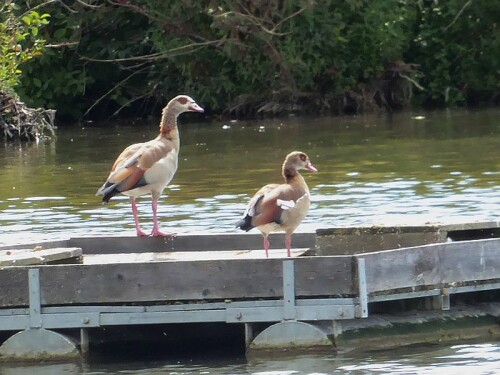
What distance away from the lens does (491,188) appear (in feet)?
58.2

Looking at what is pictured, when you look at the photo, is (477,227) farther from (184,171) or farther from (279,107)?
(279,107)

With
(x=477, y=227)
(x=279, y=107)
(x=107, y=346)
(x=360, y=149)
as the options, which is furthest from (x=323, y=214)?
(x=279, y=107)

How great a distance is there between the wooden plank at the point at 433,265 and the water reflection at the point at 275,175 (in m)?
1.18

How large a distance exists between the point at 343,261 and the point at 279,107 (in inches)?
1019

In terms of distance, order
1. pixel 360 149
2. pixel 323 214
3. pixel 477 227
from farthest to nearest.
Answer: pixel 360 149 → pixel 323 214 → pixel 477 227

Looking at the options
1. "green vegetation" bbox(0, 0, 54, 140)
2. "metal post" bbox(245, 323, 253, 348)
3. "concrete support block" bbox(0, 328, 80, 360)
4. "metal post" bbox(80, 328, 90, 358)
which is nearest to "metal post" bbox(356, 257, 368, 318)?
"metal post" bbox(245, 323, 253, 348)

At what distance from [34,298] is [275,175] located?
10801 millimetres

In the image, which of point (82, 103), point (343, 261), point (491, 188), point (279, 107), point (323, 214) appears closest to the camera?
point (343, 261)

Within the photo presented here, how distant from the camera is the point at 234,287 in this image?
9.73m

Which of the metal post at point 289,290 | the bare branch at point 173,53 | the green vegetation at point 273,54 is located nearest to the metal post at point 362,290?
the metal post at point 289,290

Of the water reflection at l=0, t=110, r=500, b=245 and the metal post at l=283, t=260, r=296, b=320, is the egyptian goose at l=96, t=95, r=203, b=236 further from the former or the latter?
the metal post at l=283, t=260, r=296, b=320

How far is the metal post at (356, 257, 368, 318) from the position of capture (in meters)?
9.51

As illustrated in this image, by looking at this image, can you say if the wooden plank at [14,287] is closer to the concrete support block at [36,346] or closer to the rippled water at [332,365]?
the concrete support block at [36,346]

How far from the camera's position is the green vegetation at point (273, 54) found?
3447 cm
